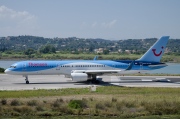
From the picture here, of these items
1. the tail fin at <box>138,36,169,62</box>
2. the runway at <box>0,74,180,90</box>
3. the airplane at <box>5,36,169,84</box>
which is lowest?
the runway at <box>0,74,180,90</box>

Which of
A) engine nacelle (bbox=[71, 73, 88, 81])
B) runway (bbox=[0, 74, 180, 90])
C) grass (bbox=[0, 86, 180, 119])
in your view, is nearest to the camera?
grass (bbox=[0, 86, 180, 119])

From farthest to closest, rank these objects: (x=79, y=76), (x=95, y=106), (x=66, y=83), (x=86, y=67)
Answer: (x=86, y=67) → (x=66, y=83) → (x=79, y=76) → (x=95, y=106)

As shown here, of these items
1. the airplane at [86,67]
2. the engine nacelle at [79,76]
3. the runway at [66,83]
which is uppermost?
the airplane at [86,67]

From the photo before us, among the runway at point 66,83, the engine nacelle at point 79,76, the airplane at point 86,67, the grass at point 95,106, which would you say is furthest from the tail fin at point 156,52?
the grass at point 95,106

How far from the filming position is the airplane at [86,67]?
45250mm

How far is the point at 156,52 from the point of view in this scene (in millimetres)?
49375

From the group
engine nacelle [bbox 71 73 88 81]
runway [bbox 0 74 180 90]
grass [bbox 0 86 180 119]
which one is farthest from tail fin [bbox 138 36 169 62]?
grass [bbox 0 86 180 119]

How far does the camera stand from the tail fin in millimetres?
49000

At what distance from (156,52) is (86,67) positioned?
1029 centimetres

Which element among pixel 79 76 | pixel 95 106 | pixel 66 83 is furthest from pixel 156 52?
pixel 95 106

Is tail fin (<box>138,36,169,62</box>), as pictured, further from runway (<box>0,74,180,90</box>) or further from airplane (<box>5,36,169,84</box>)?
runway (<box>0,74,180,90</box>)

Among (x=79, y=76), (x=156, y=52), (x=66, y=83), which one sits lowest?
(x=66, y=83)

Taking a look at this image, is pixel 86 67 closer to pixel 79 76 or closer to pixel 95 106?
pixel 79 76

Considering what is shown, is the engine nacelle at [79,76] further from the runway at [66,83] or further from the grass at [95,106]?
the grass at [95,106]
